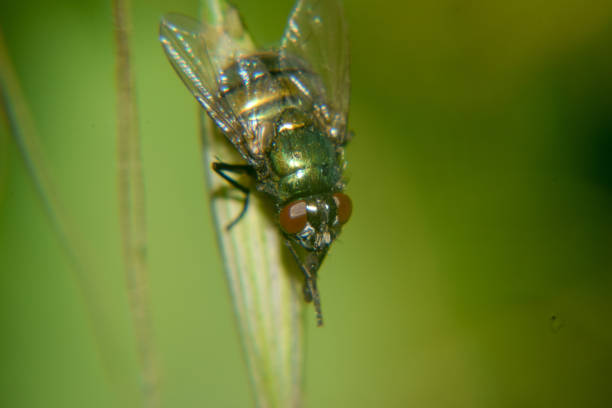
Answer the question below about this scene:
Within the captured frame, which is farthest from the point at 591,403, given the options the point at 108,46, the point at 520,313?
the point at 108,46

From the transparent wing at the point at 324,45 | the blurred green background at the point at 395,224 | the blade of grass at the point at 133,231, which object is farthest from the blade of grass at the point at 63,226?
the transparent wing at the point at 324,45

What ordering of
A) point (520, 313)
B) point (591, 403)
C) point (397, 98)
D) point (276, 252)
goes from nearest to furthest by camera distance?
point (276, 252) → point (591, 403) → point (520, 313) → point (397, 98)

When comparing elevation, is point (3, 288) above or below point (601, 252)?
above

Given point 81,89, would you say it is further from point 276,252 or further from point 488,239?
point 488,239

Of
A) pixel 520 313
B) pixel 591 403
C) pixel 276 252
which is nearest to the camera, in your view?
pixel 276 252

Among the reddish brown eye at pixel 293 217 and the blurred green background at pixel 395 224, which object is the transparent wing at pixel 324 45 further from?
the reddish brown eye at pixel 293 217
